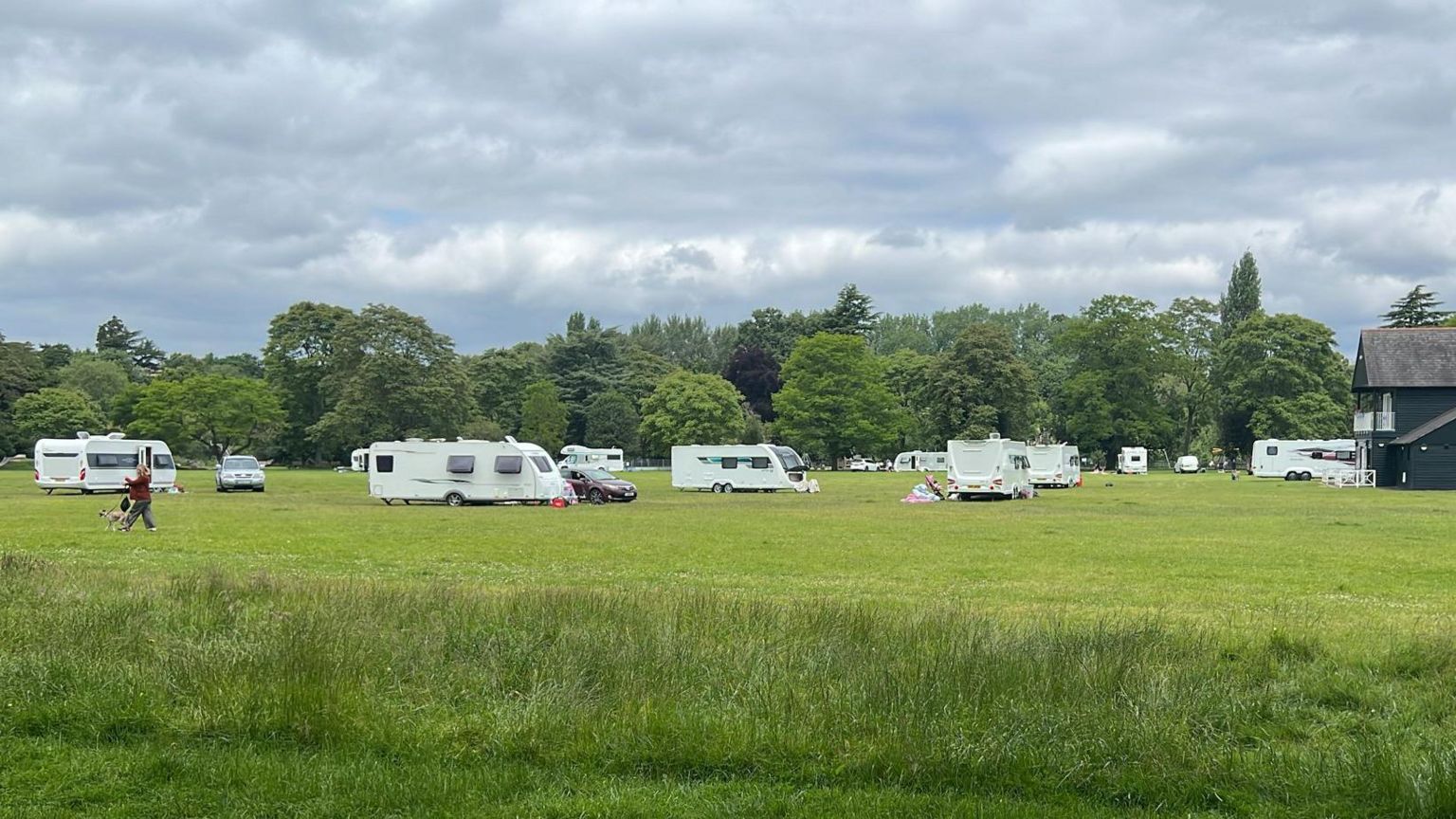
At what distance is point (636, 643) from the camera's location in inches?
359

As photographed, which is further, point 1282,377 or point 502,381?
point 502,381

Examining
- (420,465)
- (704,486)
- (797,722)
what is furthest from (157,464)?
(797,722)

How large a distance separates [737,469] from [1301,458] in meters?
42.7

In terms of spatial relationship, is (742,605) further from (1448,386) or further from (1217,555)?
(1448,386)

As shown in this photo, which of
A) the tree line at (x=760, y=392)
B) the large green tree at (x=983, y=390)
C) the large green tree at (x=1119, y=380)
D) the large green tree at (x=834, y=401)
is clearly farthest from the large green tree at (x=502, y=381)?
the large green tree at (x=1119, y=380)

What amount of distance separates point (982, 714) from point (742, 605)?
172 inches

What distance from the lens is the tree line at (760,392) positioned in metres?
90.1

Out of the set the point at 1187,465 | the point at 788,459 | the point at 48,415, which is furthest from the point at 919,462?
the point at 48,415

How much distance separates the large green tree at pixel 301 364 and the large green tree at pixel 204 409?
3580 mm

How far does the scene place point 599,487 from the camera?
143ft

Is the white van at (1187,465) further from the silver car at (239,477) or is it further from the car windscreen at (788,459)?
the silver car at (239,477)

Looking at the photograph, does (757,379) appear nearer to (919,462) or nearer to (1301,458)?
(919,462)

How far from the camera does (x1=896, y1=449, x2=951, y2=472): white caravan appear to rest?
85.8 m

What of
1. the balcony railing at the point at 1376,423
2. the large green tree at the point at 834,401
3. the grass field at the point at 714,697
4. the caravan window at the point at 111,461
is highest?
the large green tree at the point at 834,401
